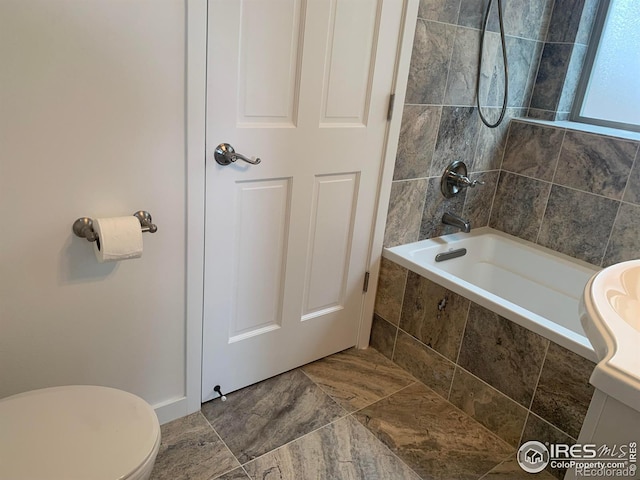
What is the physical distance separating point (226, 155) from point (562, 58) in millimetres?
1705

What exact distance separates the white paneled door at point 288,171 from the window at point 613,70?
113 centimetres

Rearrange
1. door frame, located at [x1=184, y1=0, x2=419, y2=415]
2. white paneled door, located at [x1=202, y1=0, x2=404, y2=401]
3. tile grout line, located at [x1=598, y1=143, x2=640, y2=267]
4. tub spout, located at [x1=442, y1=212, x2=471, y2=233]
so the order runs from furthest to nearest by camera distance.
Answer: tub spout, located at [x1=442, y1=212, x2=471, y2=233] < tile grout line, located at [x1=598, y1=143, x2=640, y2=267] < white paneled door, located at [x1=202, y1=0, x2=404, y2=401] < door frame, located at [x1=184, y1=0, x2=419, y2=415]

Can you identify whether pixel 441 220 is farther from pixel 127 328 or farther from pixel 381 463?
pixel 127 328

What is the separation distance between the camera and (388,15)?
1.78 metres

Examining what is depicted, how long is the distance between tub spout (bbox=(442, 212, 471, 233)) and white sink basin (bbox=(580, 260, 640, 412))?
1.15 metres

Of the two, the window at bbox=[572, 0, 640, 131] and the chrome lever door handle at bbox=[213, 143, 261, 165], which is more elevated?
the window at bbox=[572, 0, 640, 131]

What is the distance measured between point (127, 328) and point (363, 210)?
1.00 m

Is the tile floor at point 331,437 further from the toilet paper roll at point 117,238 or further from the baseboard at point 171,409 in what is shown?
the toilet paper roll at point 117,238

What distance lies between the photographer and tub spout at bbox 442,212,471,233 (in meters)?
2.30

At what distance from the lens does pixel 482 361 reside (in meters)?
1.88

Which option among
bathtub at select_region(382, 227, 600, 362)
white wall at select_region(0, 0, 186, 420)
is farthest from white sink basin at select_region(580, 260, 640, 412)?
white wall at select_region(0, 0, 186, 420)

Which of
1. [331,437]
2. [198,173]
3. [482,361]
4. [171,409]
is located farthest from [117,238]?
[482,361]

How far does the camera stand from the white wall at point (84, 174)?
120 centimetres

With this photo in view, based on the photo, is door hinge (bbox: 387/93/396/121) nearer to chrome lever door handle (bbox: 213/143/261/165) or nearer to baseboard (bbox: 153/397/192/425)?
chrome lever door handle (bbox: 213/143/261/165)
